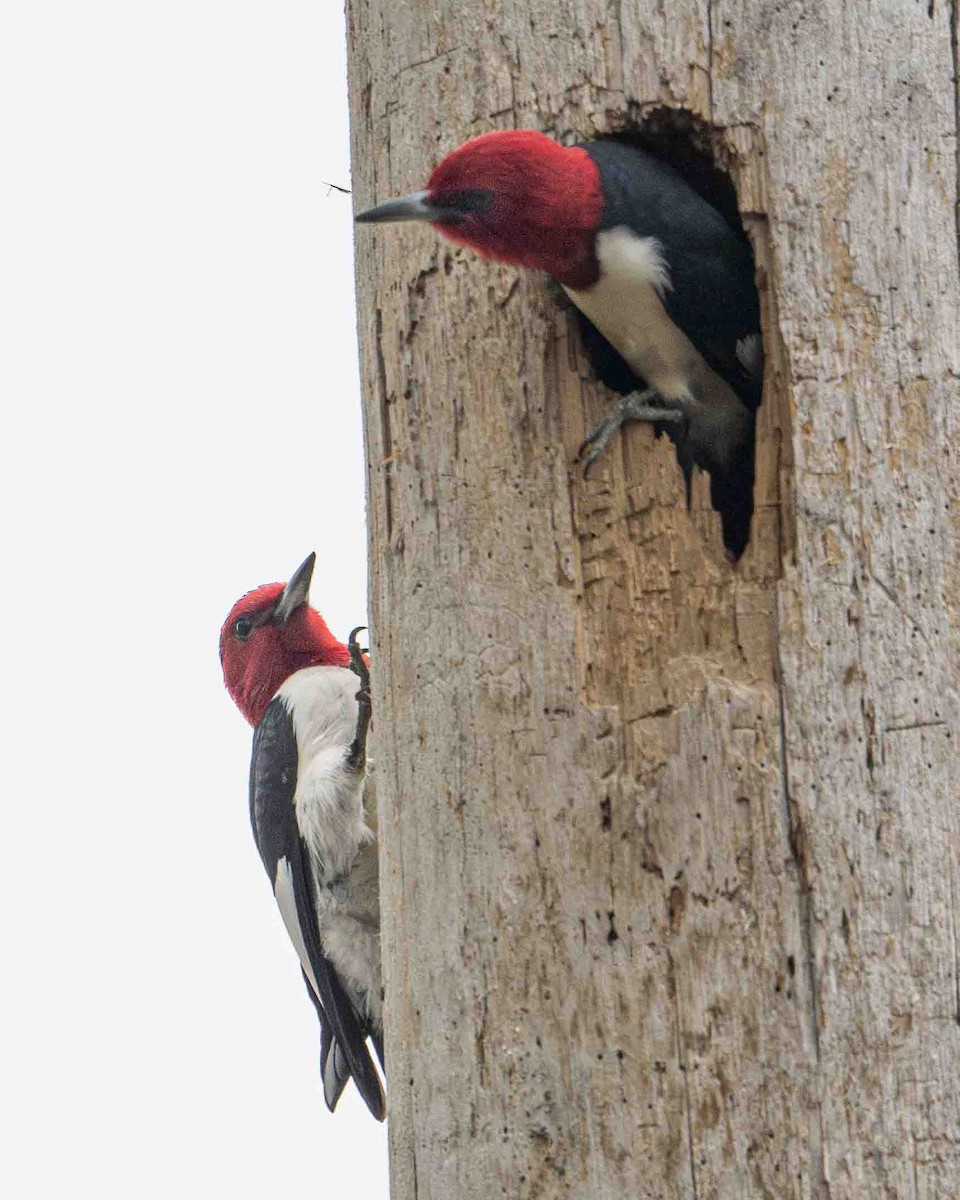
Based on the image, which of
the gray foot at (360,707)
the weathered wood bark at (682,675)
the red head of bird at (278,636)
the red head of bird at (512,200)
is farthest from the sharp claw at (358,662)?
the red head of bird at (512,200)

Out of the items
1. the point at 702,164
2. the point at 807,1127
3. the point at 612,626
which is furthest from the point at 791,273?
the point at 807,1127

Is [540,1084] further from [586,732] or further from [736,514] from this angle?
[736,514]

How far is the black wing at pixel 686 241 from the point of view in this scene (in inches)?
104

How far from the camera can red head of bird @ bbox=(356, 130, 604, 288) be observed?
2.50 metres

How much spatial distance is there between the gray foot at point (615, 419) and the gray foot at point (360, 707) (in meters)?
1.69

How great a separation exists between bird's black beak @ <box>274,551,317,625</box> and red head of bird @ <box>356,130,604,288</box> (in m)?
2.24

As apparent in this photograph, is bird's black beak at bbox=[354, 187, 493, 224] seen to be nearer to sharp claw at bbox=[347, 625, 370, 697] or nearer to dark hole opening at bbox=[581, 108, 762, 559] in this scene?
dark hole opening at bbox=[581, 108, 762, 559]

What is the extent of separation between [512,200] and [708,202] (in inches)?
16.7

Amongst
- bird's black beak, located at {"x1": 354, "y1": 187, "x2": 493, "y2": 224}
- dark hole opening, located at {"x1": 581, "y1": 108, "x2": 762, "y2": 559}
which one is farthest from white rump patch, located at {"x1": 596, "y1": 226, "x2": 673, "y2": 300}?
bird's black beak, located at {"x1": 354, "y1": 187, "x2": 493, "y2": 224}

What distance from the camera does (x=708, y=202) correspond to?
274cm

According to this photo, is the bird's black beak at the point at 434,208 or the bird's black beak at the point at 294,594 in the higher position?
the bird's black beak at the point at 434,208

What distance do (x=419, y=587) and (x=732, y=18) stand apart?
101 cm

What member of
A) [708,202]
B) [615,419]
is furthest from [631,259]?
[615,419]

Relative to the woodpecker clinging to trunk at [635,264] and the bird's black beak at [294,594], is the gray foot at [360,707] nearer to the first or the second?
the bird's black beak at [294,594]
